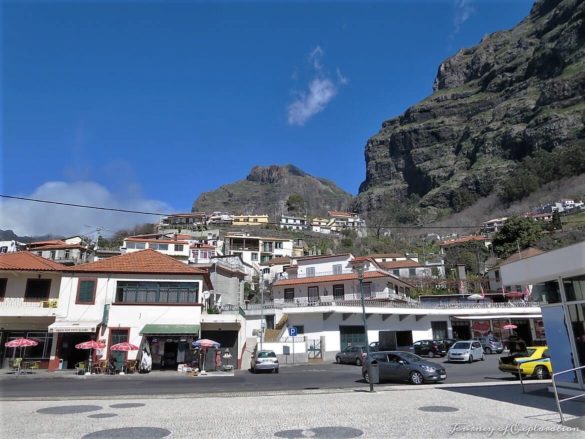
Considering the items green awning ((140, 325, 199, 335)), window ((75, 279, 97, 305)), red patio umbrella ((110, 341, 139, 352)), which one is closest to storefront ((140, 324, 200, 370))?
green awning ((140, 325, 199, 335))

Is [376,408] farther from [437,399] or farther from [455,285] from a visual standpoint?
[455,285]

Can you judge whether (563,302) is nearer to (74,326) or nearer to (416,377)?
(416,377)

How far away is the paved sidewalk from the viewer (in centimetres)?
920

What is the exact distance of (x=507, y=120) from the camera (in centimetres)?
15838

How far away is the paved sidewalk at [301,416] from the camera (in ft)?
30.2

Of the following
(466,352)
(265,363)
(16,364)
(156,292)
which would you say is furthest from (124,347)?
(466,352)

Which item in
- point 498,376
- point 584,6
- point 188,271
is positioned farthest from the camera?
point 584,6

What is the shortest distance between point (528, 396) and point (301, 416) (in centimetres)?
795

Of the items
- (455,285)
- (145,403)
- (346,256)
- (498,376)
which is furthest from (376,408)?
(455,285)

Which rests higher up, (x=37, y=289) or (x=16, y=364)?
(x=37, y=289)

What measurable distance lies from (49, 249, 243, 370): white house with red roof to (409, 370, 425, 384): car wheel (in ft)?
54.3

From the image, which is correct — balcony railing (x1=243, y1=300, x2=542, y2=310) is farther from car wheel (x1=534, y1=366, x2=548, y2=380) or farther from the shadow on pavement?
the shadow on pavement

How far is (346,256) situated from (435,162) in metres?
148

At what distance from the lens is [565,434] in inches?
342
